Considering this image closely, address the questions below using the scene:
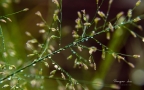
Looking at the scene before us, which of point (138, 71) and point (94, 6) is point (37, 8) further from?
point (138, 71)

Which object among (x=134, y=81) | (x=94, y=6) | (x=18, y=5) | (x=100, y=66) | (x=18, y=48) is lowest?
(x=134, y=81)

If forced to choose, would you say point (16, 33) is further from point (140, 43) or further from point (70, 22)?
point (140, 43)

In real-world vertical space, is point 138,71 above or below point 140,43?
below

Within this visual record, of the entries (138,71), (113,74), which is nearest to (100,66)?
(113,74)

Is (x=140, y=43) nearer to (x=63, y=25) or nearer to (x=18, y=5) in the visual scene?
(x=63, y=25)

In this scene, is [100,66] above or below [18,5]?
below

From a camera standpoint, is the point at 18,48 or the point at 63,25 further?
the point at 63,25

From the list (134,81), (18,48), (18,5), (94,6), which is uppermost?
(18,5)

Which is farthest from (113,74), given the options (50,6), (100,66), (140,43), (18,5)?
(18,5)
